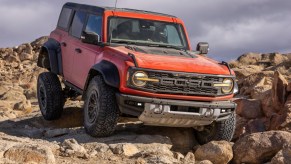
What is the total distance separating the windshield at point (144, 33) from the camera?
9.02 m

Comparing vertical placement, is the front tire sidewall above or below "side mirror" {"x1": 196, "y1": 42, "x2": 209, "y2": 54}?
below

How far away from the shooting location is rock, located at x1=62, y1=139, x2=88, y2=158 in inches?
283

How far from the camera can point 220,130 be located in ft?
28.5

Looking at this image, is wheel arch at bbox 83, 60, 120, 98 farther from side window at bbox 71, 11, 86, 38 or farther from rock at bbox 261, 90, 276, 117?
rock at bbox 261, 90, 276, 117

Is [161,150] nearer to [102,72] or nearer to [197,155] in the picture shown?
[197,155]

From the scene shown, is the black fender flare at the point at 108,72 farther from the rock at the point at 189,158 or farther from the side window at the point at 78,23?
the side window at the point at 78,23

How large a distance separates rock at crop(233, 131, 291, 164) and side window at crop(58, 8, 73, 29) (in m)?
4.24

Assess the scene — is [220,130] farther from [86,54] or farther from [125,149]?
[86,54]

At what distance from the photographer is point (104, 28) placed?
29.5 feet

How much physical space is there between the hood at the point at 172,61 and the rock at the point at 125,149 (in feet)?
3.55

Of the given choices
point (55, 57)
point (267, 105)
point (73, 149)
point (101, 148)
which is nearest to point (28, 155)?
point (73, 149)

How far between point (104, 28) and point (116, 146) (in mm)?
2132

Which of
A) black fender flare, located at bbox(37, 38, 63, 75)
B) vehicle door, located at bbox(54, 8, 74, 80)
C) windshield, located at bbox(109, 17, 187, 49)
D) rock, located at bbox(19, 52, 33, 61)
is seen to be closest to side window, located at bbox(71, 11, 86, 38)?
vehicle door, located at bbox(54, 8, 74, 80)

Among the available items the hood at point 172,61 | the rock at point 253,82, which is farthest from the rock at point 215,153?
the rock at point 253,82
